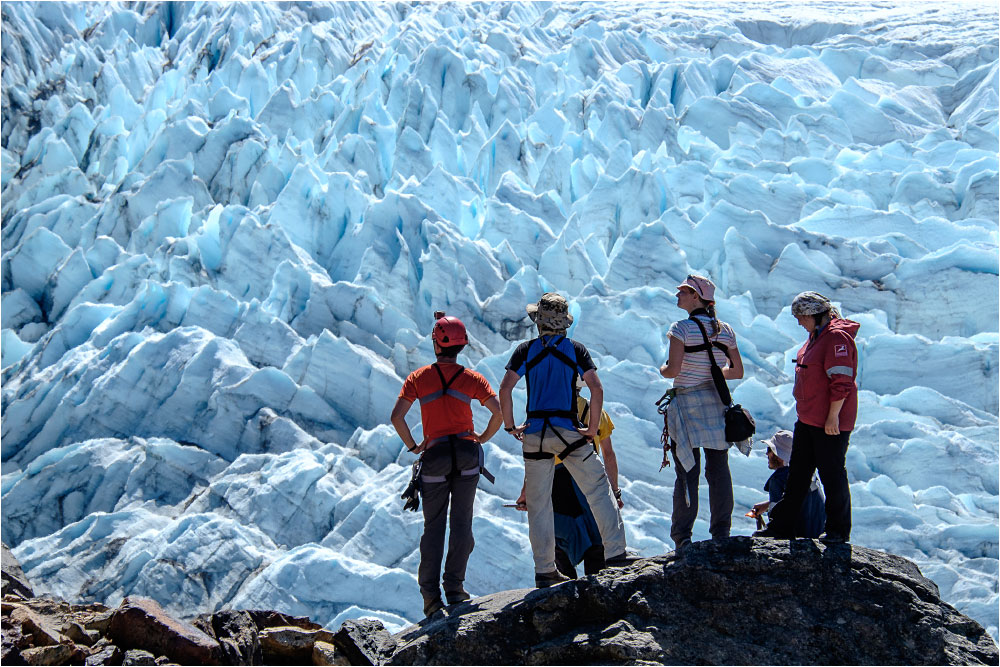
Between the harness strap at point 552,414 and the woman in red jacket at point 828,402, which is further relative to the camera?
the harness strap at point 552,414

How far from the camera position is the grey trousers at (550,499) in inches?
137

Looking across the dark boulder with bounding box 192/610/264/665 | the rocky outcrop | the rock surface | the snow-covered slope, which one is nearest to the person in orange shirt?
the rocky outcrop

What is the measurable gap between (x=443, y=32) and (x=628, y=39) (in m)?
3.24

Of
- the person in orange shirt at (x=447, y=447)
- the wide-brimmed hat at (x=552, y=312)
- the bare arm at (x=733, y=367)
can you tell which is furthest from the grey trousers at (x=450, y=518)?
the bare arm at (x=733, y=367)

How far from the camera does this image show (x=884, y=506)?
7.58m

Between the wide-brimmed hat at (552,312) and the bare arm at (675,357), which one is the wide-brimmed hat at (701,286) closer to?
the bare arm at (675,357)

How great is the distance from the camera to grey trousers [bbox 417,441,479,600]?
3.63m

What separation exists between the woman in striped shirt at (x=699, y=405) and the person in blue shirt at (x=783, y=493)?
0.28 m

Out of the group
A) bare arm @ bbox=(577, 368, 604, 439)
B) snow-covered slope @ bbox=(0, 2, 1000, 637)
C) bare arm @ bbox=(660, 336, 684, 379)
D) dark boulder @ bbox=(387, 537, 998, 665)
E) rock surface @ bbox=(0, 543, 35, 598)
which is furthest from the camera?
snow-covered slope @ bbox=(0, 2, 1000, 637)

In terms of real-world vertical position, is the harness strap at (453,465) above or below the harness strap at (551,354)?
below

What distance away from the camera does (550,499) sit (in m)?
3.51

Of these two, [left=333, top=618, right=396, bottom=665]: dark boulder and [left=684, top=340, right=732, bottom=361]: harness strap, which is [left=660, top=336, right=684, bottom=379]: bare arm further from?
[left=333, top=618, right=396, bottom=665]: dark boulder

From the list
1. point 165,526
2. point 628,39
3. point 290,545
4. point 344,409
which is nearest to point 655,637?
point 290,545

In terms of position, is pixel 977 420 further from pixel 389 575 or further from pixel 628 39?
pixel 628 39
